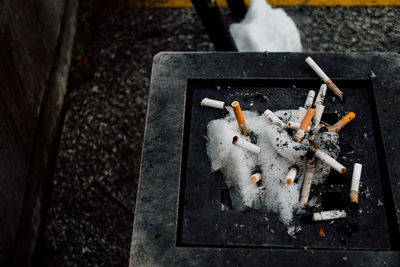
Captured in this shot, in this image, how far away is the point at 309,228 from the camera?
2.23 metres

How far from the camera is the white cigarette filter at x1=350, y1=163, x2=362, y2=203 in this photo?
2240 mm

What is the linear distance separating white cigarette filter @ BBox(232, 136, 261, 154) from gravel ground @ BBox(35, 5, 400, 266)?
1.77 m

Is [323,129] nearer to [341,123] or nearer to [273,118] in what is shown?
[341,123]

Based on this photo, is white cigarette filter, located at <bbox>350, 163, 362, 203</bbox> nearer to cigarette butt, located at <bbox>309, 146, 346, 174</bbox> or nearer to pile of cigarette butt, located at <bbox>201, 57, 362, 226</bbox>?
pile of cigarette butt, located at <bbox>201, 57, 362, 226</bbox>

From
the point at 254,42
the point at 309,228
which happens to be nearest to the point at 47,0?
the point at 254,42

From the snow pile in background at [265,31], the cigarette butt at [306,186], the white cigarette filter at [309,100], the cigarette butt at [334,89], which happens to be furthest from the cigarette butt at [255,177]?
the snow pile in background at [265,31]

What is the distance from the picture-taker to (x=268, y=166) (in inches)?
92.8

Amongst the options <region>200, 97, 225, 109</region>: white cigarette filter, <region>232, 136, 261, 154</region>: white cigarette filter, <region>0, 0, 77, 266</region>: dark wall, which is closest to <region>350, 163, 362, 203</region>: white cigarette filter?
<region>232, 136, 261, 154</region>: white cigarette filter

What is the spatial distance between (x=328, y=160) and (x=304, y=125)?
24 centimetres

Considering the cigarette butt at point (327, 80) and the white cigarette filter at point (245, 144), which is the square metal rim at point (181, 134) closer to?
the cigarette butt at point (327, 80)

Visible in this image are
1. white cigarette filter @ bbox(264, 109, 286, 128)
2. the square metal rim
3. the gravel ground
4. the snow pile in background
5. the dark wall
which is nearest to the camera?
the square metal rim

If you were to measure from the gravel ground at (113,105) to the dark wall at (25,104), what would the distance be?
0.23 metres

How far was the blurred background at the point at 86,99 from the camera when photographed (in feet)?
11.0

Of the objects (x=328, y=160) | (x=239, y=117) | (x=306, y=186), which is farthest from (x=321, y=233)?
→ (x=239, y=117)
